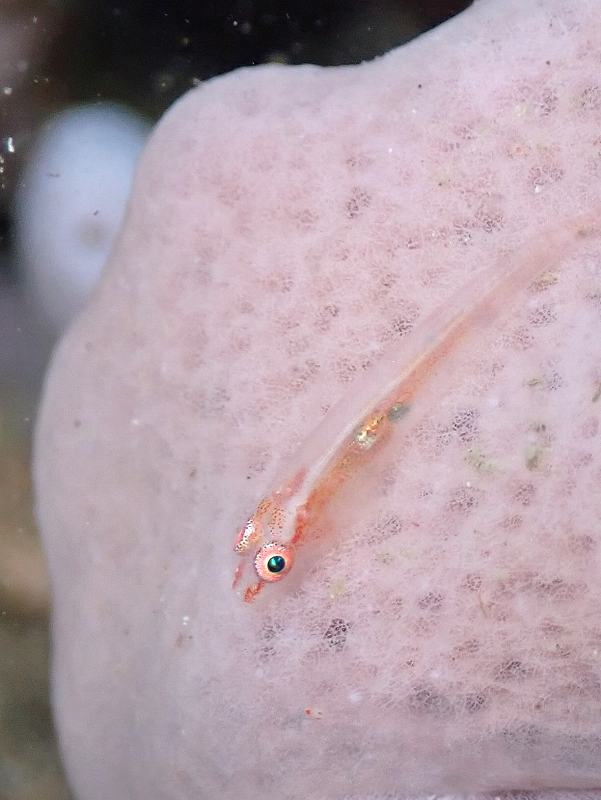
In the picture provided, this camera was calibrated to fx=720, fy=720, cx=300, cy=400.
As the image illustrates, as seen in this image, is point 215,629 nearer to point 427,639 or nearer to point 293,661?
point 293,661

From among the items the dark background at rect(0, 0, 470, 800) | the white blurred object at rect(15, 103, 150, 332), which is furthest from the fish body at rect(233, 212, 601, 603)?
the white blurred object at rect(15, 103, 150, 332)

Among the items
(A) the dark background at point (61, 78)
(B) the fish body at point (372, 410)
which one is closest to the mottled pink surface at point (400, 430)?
(B) the fish body at point (372, 410)

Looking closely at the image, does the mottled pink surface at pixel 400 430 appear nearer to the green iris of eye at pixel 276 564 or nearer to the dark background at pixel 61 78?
the green iris of eye at pixel 276 564

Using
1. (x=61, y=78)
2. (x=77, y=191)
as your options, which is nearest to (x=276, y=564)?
(x=77, y=191)

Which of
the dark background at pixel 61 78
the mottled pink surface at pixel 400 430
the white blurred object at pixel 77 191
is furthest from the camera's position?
the white blurred object at pixel 77 191

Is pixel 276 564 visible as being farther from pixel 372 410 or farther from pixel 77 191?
pixel 77 191

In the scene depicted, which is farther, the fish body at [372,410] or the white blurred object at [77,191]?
the white blurred object at [77,191]

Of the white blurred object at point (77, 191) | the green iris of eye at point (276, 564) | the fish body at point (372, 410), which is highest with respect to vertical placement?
the white blurred object at point (77, 191)

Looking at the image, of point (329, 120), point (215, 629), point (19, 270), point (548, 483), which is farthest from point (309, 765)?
point (19, 270)
